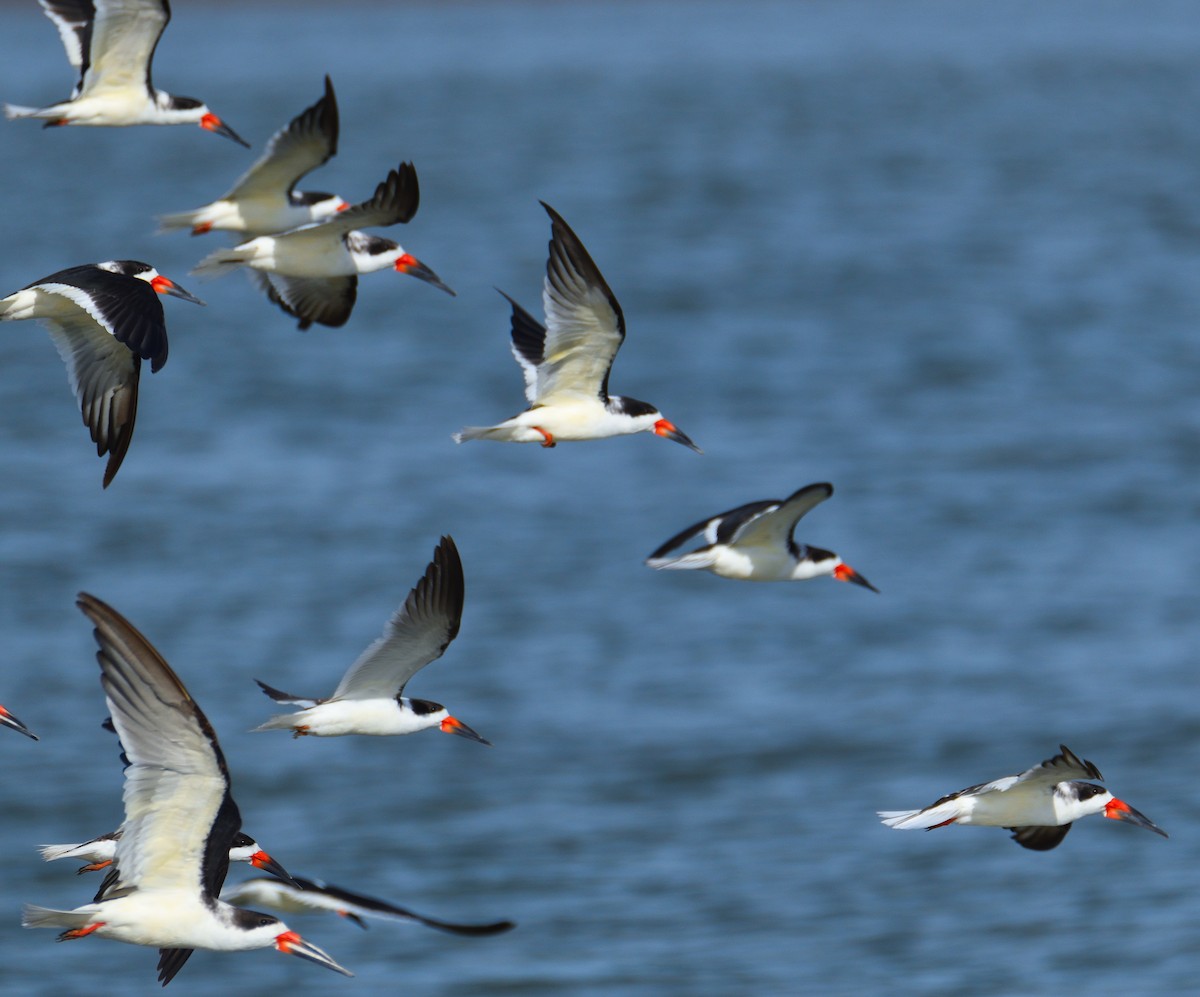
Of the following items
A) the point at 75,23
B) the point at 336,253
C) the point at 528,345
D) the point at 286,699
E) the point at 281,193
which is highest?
the point at 75,23

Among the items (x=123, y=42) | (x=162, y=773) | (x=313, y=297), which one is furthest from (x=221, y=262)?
(x=162, y=773)

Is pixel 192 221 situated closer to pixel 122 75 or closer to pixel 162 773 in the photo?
pixel 122 75

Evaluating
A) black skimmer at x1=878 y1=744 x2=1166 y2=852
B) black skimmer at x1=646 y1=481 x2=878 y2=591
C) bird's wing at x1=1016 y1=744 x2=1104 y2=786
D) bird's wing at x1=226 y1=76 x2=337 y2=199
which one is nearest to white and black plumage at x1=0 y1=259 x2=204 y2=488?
bird's wing at x1=226 y1=76 x2=337 y2=199

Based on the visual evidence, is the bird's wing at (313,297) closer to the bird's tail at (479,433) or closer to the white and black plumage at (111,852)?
the bird's tail at (479,433)

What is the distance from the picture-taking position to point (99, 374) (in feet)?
33.2

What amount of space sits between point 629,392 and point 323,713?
23.3 m

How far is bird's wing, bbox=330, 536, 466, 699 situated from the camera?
948 centimetres

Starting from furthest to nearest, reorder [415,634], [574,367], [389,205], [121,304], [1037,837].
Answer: [574,367]
[389,205]
[1037,837]
[415,634]
[121,304]

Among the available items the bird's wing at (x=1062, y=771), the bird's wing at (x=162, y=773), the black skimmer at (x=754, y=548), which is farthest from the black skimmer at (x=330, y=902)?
the black skimmer at (x=754, y=548)

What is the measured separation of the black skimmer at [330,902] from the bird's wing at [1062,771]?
2.29 m

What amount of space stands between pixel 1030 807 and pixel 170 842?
382 centimetres

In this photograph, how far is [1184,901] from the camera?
1741 centimetres

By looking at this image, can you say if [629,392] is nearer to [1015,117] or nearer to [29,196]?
[29,196]

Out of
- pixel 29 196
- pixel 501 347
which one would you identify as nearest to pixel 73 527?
pixel 501 347
